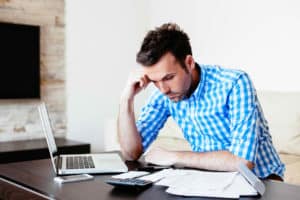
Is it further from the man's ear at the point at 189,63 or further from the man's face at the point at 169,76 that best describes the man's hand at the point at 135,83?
the man's ear at the point at 189,63

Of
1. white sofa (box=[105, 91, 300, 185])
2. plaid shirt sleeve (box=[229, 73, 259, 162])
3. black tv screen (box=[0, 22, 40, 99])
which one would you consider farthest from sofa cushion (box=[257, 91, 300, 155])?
black tv screen (box=[0, 22, 40, 99])

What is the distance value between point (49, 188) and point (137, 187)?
26 centimetres

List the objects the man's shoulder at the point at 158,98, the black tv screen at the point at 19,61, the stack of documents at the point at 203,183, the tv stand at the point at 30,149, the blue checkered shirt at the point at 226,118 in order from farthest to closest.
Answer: the black tv screen at the point at 19,61, the tv stand at the point at 30,149, the man's shoulder at the point at 158,98, the blue checkered shirt at the point at 226,118, the stack of documents at the point at 203,183

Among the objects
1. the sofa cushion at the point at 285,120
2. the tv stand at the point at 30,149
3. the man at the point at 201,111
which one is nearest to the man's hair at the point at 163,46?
the man at the point at 201,111

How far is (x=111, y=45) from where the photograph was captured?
4215 mm

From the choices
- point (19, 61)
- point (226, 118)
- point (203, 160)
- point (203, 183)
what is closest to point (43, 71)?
point (19, 61)

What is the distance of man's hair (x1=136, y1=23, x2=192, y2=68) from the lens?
1.62 meters

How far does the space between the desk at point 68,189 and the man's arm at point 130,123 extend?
0.37 m

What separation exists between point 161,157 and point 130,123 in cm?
31

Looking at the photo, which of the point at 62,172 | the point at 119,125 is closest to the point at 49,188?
the point at 62,172

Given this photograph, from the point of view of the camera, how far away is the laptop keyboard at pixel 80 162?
148 centimetres

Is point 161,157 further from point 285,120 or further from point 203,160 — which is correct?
point 285,120

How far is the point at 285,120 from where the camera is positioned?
9.96 feet

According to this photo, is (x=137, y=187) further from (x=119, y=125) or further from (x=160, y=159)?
(x=119, y=125)
